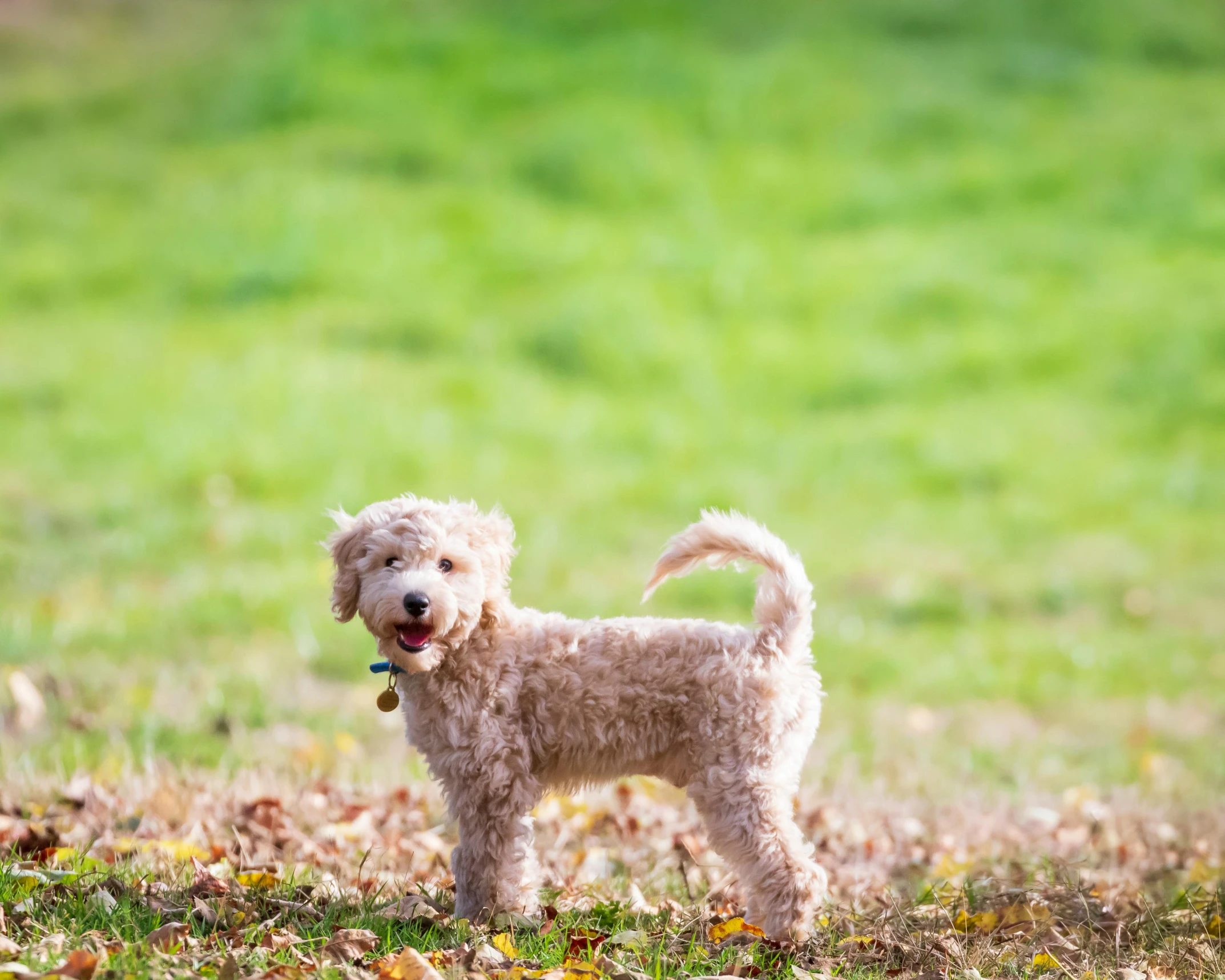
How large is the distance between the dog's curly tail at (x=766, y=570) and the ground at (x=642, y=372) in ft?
3.03

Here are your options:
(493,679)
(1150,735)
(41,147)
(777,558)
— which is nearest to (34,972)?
(493,679)

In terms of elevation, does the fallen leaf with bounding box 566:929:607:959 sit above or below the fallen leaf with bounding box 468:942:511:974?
above

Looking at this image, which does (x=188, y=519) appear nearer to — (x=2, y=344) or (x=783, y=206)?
(x=2, y=344)

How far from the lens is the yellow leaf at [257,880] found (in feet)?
13.3

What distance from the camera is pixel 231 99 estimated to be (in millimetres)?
18984

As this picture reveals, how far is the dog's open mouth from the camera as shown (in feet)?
12.4

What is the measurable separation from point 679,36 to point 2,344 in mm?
11367

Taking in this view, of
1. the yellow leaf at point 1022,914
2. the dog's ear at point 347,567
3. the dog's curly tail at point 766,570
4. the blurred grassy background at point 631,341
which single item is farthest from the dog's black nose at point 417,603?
the blurred grassy background at point 631,341

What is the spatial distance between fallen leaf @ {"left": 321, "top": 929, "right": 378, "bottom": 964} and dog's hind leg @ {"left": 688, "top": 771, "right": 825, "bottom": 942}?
3.36ft

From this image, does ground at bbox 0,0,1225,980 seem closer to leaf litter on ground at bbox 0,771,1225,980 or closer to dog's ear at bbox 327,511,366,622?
leaf litter on ground at bbox 0,771,1225,980

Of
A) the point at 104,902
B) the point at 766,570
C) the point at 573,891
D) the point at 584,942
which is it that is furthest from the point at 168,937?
the point at 766,570

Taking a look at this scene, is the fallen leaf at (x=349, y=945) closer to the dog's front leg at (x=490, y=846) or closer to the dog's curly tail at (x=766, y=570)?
the dog's front leg at (x=490, y=846)

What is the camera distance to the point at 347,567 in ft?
13.1

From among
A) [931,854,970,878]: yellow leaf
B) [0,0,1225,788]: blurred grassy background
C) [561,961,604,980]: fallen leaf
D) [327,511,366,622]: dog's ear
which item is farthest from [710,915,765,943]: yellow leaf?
[0,0,1225,788]: blurred grassy background
